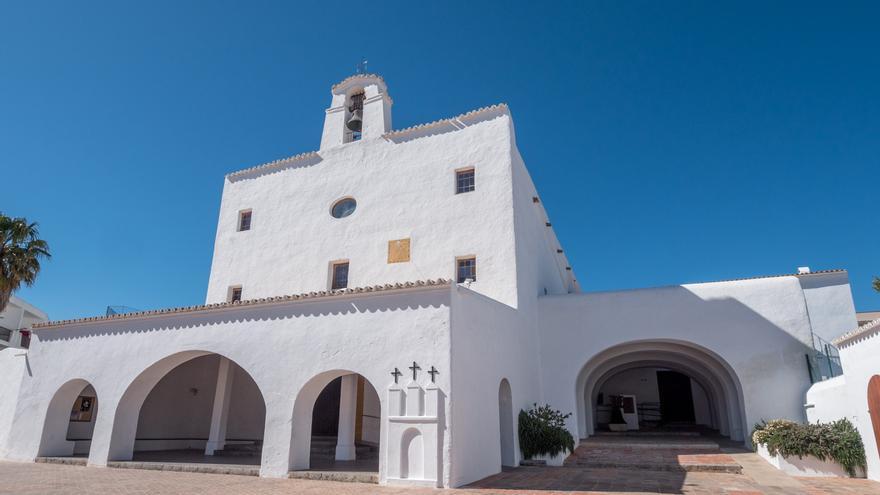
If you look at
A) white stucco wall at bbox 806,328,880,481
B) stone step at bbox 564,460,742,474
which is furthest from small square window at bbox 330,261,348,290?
white stucco wall at bbox 806,328,880,481

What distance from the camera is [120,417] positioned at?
44.6 feet

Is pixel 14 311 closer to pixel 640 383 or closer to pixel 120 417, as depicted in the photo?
pixel 120 417

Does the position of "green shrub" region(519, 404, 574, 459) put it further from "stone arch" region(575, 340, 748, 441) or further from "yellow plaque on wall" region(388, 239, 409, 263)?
Answer: "yellow plaque on wall" region(388, 239, 409, 263)

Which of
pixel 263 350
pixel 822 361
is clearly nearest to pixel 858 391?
pixel 822 361

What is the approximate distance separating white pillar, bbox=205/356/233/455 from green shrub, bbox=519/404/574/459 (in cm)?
887

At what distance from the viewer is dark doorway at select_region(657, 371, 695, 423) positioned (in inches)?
1227

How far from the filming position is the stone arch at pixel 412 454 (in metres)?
10.1

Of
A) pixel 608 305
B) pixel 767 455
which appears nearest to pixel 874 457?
pixel 767 455

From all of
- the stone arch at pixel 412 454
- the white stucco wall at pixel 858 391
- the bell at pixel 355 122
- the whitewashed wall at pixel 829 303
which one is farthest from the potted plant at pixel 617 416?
the bell at pixel 355 122

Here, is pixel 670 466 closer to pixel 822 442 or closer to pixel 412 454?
pixel 822 442

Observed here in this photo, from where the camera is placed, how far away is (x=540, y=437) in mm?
13469

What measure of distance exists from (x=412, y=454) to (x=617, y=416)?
62.6ft

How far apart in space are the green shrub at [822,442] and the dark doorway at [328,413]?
40.0ft

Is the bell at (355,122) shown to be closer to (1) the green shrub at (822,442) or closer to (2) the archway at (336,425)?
(2) the archway at (336,425)
